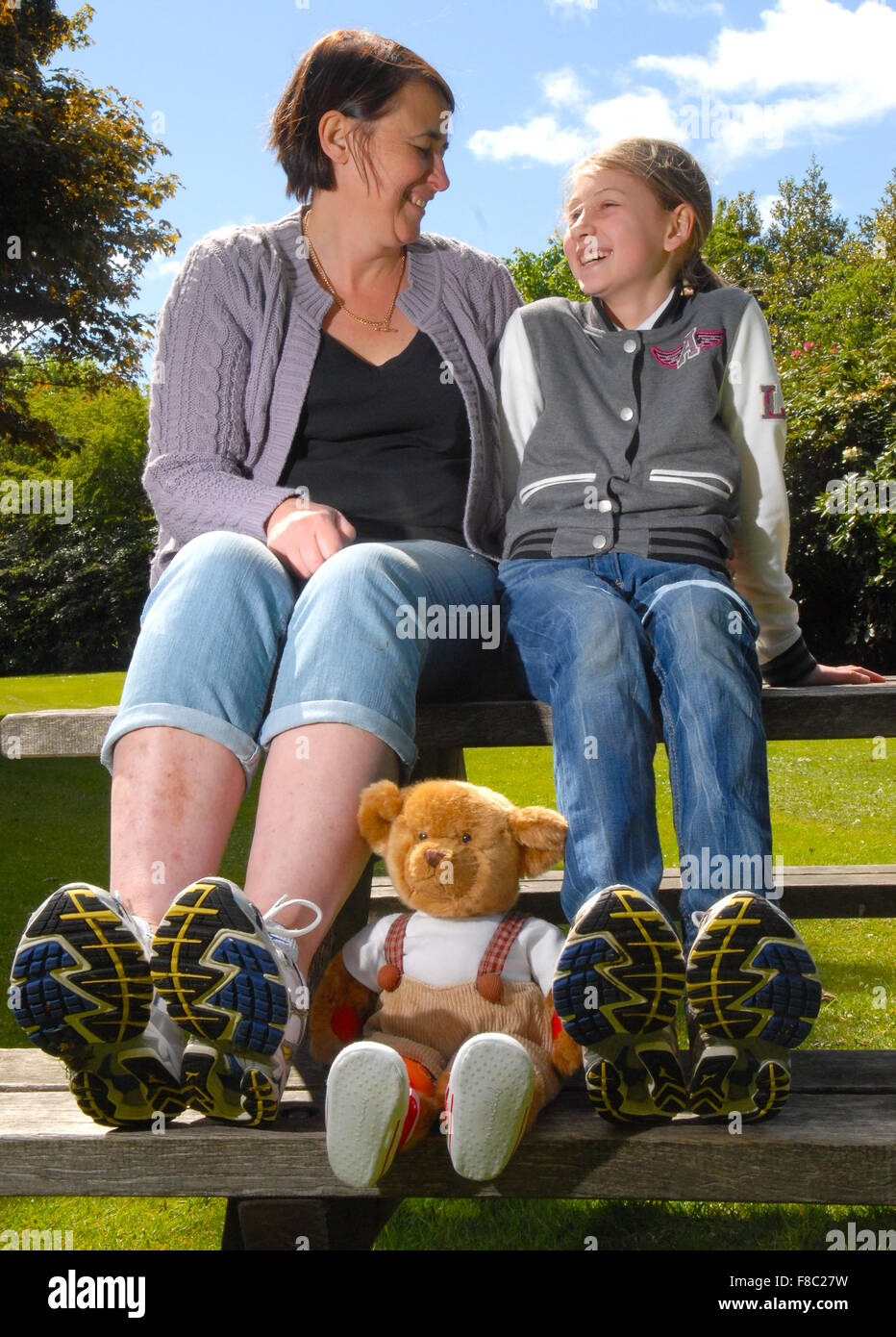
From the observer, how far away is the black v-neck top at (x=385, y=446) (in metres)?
2.42

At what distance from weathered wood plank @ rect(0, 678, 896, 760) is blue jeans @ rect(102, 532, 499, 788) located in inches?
7.3

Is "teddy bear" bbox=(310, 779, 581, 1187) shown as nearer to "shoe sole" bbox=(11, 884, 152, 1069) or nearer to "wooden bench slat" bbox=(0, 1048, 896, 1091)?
"wooden bench slat" bbox=(0, 1048, 896, 1091)

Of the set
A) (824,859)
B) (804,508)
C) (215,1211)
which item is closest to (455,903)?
(215,1211)

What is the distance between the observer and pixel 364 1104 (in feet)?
4.31

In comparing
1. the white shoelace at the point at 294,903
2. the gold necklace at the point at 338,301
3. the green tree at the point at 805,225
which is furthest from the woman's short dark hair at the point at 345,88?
the green tree at the point at 805,225

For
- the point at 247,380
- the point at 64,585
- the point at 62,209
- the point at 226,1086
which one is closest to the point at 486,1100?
the point at 226,1086

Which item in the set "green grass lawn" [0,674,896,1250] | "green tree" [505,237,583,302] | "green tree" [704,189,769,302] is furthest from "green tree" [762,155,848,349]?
"green grass lawn" [0,674,896,1250]

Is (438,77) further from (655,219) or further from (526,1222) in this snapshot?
(526,1222)

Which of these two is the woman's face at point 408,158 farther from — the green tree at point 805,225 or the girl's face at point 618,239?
the green tree at point 805,225

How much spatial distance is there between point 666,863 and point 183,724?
13.4 ft

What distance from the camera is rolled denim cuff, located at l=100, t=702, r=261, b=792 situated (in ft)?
5.31

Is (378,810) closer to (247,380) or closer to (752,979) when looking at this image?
(752,979)

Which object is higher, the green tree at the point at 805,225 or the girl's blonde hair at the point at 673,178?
the green tree at the point at 805,225

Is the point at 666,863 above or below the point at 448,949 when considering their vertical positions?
below
